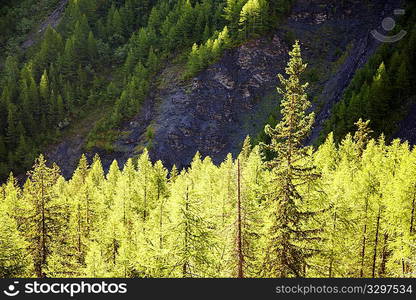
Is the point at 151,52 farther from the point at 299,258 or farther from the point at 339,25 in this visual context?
the point at 299,258

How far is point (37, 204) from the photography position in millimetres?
31578

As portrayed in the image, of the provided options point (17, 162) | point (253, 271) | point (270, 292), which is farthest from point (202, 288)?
point (17, 162)

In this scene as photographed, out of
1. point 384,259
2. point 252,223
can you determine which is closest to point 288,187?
point 252,223

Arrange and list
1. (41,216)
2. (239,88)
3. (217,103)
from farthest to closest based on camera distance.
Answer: (239,88) → (217,103) → (41,216)

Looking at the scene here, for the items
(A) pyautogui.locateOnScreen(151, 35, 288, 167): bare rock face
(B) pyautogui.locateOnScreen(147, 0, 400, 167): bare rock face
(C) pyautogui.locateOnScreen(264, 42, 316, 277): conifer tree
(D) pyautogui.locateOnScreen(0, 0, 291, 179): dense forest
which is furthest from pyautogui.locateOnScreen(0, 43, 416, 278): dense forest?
(D) pyautogui.locateOnScreen(0, 0, 291, 179): dense forest

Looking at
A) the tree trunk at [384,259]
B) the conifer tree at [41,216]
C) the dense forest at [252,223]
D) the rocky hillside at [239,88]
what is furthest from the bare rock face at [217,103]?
the tree trunk at [384,259]

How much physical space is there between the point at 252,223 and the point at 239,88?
7610cm

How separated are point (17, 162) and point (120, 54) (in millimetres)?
39707

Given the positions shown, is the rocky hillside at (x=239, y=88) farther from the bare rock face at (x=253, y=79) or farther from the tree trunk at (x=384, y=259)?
the tree trunk at (x=384, y=259)

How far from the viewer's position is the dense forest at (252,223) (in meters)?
20.5

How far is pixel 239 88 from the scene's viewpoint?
95.6 m

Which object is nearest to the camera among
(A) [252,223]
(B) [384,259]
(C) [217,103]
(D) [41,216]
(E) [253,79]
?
(A) [252,223]

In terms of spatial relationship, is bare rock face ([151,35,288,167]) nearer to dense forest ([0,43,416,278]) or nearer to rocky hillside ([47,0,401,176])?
rocky hillside ([47,0,401,176])

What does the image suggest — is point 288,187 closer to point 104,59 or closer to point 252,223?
point 252,223
